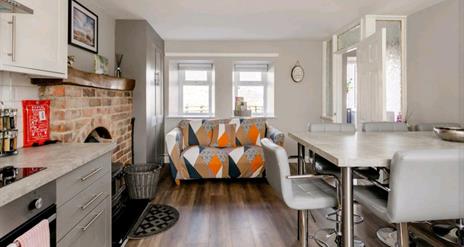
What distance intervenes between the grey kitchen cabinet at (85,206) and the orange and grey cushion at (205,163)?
6.81ft

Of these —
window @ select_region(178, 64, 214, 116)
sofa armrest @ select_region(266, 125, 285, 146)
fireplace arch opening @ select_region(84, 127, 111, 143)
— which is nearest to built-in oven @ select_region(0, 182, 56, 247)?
fireplace arch opening @ select_region(84, 127, 111, 143)

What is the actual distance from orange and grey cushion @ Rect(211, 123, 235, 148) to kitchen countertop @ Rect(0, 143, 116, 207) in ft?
8.81

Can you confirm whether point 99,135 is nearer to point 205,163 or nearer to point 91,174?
point 205,163

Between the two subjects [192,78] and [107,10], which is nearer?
[107,10]

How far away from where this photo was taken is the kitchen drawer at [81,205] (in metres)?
1.28

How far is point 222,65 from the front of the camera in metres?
5.41

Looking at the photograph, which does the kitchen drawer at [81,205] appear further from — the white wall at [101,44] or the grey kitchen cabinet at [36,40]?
the white wall at [101,44]

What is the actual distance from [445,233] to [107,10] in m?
4.18

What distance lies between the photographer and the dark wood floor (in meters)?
2.43

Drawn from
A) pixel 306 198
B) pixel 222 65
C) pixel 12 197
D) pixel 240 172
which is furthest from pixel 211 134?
pixel 12 197

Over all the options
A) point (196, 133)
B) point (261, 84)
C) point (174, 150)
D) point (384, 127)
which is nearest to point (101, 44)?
point (174, 150)

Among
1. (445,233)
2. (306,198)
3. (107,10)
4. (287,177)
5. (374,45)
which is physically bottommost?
(445,233)

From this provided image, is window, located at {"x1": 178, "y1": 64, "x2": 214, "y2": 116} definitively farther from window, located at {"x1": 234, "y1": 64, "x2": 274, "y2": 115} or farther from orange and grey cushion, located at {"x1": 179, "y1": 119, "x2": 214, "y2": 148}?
orange and grey cushion, located at {"x1": 179, "y1": 119, "x2": 214, "y2": 148}

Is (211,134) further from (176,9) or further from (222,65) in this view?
(176,9)
